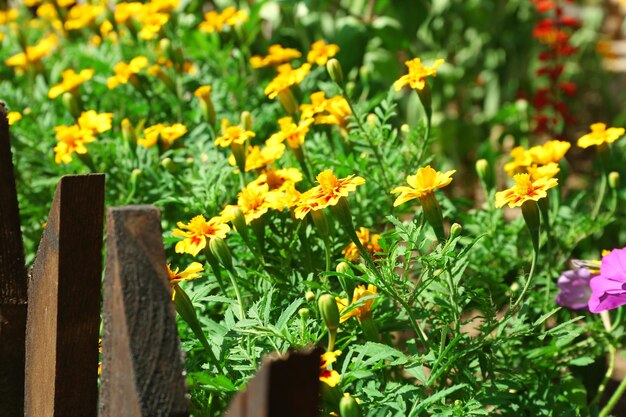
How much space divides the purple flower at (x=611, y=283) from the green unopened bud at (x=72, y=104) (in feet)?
3.74

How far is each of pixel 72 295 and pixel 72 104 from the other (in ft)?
3.22

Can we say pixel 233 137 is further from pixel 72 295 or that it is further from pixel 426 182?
pixel 72 295

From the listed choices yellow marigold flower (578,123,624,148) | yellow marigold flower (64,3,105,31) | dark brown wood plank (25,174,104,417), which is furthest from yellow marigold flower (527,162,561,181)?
yellow marigold flower (64,3,105,31)

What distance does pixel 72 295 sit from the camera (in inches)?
38.3

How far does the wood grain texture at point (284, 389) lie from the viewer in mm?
654

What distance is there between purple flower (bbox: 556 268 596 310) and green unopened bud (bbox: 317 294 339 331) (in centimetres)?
70

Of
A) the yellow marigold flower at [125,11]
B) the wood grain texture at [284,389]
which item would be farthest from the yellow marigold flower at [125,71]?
the wood grain texture at [284,389]

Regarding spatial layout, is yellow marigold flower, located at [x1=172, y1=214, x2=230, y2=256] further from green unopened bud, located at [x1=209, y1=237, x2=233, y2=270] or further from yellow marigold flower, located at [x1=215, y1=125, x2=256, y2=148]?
yellow marigold flower, located at [x1=215, y1=125, x2=256, y2=148]

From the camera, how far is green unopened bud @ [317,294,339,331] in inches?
41.3

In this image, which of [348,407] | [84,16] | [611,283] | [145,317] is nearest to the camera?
[145,317]

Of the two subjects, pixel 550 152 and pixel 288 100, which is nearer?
pixel 550 152

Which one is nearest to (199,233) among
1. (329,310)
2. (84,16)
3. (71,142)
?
(329,310)

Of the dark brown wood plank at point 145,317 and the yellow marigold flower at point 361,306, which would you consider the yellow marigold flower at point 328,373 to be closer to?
the yellow marigold flower at point 361,306

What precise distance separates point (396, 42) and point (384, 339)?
140 cm
